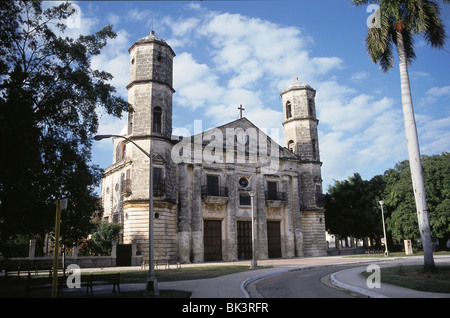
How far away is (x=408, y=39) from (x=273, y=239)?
79.5 ft

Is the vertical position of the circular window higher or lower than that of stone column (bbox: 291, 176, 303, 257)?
higher

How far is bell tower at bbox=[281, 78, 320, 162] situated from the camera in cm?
4075

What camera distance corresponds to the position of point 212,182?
34.6 metres

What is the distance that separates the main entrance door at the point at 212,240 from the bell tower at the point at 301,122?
13.7 meters

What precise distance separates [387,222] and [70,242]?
33409mm

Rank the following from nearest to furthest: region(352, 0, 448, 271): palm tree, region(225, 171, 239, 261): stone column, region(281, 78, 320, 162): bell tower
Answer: region(352, 0, 448, 271): palm tree → region(225, 171, 239, 261): stone column → region(281, 78, 320, 162): bell tower

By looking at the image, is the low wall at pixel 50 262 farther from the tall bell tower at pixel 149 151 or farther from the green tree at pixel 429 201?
the green tree at pixel 429 201

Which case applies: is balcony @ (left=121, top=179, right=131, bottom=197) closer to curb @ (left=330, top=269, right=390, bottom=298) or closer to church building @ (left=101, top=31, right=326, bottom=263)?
church building @ (left=101, top=31, right=326, bottom=263)

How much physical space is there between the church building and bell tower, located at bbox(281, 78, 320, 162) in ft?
0.38

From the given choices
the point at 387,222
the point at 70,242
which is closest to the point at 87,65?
the point at 70,242

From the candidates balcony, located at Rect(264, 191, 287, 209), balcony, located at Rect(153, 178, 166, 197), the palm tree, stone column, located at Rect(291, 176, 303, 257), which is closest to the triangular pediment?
stone column, located at Rect(291, 176, 303, 257)

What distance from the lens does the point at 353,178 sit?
46781 millimetres

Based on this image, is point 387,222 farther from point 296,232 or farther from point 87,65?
point 87,65

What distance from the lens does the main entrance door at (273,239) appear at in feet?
121
